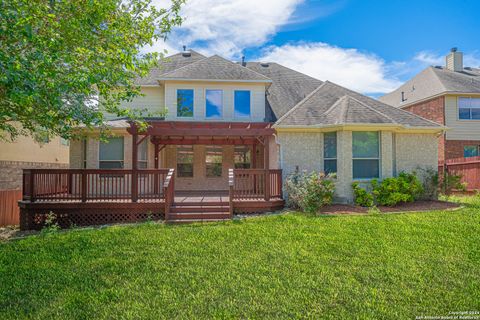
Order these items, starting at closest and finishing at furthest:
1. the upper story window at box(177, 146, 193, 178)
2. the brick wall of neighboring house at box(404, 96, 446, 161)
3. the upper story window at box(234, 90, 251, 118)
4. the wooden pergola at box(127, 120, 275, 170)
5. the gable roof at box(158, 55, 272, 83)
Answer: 1. the wooden pergola at box(127, 120, 275, 170)
2. the gable roof at box(158, 55, 272, 83)
3. the upper story window at box(234, 90, 251, 118)
4. the upper story window at box(177, 146, 193, 178)
5. the brick wall of neighboring house at box(404, 96, 446, 161)

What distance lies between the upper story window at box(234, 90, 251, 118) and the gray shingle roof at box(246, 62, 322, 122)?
3.97 ft

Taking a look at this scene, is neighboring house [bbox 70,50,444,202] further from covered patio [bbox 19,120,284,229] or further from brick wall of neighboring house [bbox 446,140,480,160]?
brick wall of neighboring house [bbox 446,140,480,160]

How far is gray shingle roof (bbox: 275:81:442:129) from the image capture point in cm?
1091

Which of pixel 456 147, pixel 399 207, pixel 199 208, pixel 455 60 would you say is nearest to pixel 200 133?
pixel 199 208

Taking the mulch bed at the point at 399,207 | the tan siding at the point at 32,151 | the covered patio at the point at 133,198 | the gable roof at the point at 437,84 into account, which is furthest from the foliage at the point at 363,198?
the tan siding at the point at 32,151

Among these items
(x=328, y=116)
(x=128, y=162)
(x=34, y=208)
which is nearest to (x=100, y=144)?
(x=128, y=162)

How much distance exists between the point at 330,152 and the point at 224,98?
5.70 metres

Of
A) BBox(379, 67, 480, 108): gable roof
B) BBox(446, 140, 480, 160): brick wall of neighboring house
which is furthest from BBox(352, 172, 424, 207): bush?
BBox(379, 67, 480, 108): gable roof

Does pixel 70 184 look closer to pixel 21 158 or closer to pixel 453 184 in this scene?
pixel 21 158

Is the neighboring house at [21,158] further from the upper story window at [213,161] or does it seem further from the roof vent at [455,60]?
the roof vent at [455,60]

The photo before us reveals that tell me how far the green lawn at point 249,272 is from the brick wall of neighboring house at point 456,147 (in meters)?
12.7

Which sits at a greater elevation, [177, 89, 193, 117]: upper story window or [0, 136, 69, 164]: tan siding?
[177, 89, 193, 117]: upper story window

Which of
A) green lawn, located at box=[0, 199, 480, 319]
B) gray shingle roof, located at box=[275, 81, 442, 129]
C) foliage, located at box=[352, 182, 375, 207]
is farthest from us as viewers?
gray shingle roof, located at box=[275, 81, 442, 129]

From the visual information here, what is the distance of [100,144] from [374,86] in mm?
30080
